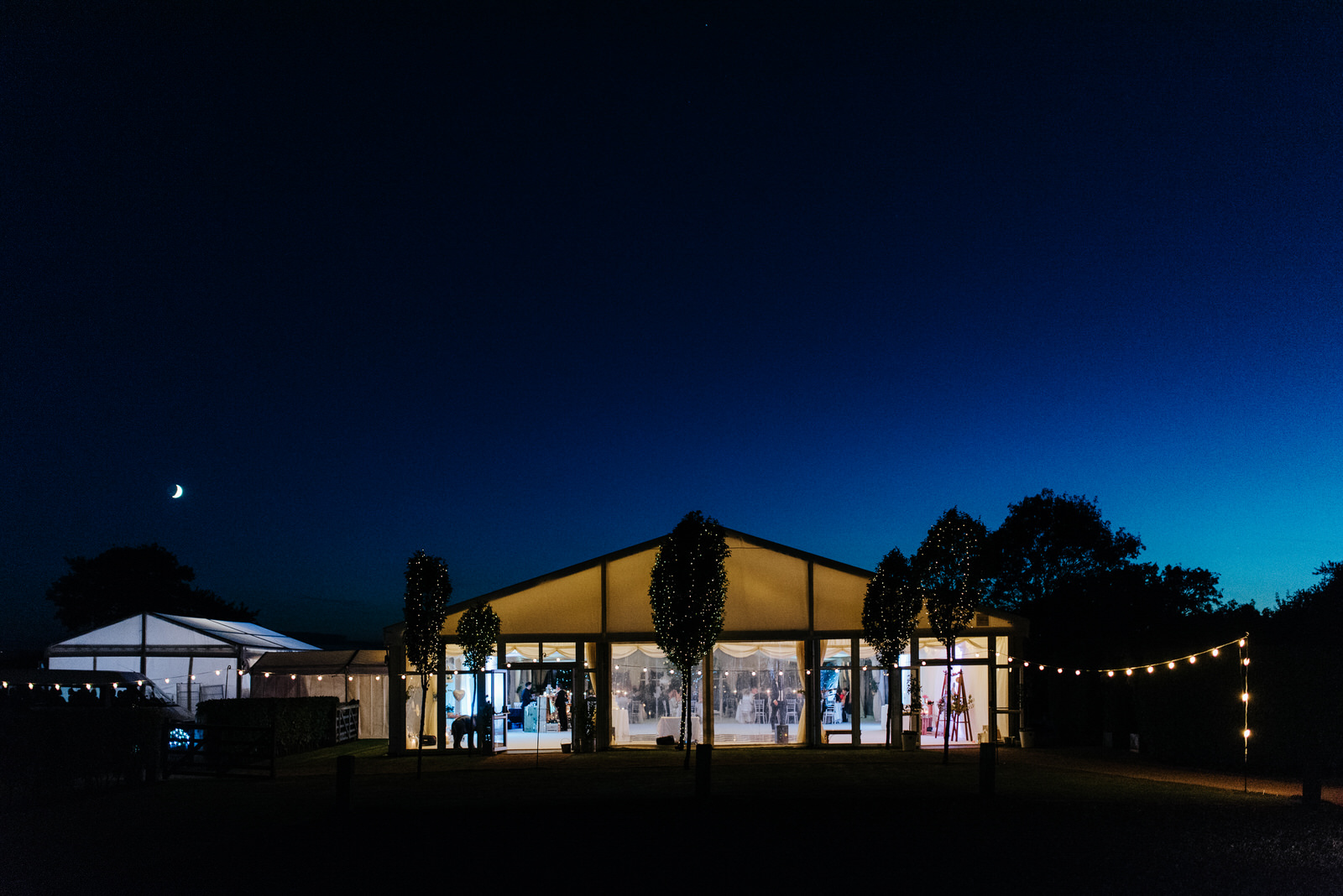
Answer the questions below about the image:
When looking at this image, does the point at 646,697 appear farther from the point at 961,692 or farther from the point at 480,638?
the point at 961,692

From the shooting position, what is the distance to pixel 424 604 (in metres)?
20.8

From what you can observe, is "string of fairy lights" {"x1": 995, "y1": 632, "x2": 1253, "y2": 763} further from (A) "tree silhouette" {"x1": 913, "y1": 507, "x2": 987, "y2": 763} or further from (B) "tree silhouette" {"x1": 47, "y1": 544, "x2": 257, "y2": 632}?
(B) "tree silhouette" {"x1": 47, "y1": 544, "x2": 257, "y2": 632}

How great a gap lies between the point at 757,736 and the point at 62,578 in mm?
67405

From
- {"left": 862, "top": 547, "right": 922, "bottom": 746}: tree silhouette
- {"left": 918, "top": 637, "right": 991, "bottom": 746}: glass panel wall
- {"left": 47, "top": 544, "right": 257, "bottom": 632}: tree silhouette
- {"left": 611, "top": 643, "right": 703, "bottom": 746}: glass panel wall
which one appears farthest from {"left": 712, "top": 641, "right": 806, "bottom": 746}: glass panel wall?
{"left": 47, "top": 544, "right": 257, "bottom": 632}: tree silhouette

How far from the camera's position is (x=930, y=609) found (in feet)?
71.4

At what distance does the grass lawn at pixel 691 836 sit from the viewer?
952cm

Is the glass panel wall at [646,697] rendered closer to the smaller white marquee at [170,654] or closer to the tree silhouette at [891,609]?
the tree silhouette at [891,609]

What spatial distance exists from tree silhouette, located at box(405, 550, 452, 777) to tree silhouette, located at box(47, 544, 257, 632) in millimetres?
60356

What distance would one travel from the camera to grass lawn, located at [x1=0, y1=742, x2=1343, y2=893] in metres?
9.52

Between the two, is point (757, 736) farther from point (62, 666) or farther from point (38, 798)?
point (62, 666)

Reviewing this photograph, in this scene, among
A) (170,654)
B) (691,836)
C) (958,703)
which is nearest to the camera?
(691,836)

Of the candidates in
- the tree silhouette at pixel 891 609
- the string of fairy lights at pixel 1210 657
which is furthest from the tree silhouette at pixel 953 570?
the string of fairy lights at pixel 1210 657

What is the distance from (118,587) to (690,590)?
6606cm

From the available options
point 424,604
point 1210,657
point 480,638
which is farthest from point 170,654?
point 1210,657
